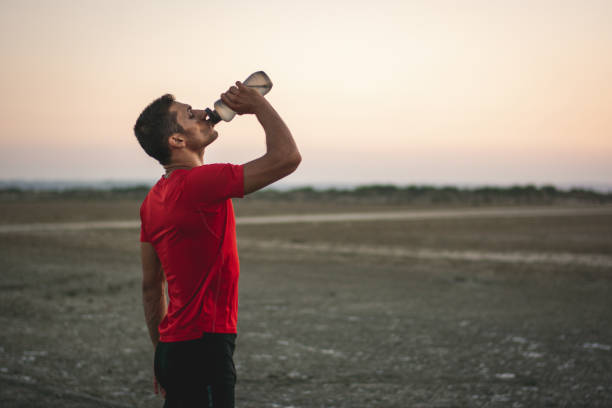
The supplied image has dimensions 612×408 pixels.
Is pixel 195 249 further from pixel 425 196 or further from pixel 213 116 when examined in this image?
pixel 425 196

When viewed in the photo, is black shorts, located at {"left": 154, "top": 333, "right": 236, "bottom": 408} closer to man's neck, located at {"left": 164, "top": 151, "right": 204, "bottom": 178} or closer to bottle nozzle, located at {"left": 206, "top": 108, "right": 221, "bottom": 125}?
man's neck, located at {"left": 164, "top": 151, "right": 204, "bottom": 178}

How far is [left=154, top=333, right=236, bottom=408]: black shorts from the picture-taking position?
225 centimetres

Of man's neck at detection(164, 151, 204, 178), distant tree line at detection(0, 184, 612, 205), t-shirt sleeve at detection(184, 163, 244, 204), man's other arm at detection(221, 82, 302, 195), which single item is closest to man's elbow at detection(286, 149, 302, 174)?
man's other arm at detection(221, 82, 302, 195)

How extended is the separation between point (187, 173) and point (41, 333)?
6287 mm

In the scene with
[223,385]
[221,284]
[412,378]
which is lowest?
[412,378]

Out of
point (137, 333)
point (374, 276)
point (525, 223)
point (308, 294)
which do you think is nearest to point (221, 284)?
point (137, 333)

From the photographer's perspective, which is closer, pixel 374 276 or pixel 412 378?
pixel 412 378

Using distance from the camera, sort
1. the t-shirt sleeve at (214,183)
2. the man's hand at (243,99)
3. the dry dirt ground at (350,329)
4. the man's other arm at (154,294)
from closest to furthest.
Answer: the t-shirt sleeve at (214,183) < the man's hand at (243,99) < the man's other arm at (154,294) < the dry dirt ground at (350,329)

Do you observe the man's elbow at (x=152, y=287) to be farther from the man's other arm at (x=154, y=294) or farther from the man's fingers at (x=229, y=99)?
the man's fingers at (x=229, y=99)

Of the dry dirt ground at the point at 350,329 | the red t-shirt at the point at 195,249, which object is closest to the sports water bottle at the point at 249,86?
the red t-shirt at the point at 195,249

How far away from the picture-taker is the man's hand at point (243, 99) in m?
2.19

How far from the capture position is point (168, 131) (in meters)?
2.26

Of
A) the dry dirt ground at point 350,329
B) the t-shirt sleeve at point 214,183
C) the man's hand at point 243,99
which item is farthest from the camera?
the dry dirt ground at point 350,329

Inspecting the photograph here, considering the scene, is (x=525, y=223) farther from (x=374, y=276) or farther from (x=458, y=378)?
(x=458, y=378)
